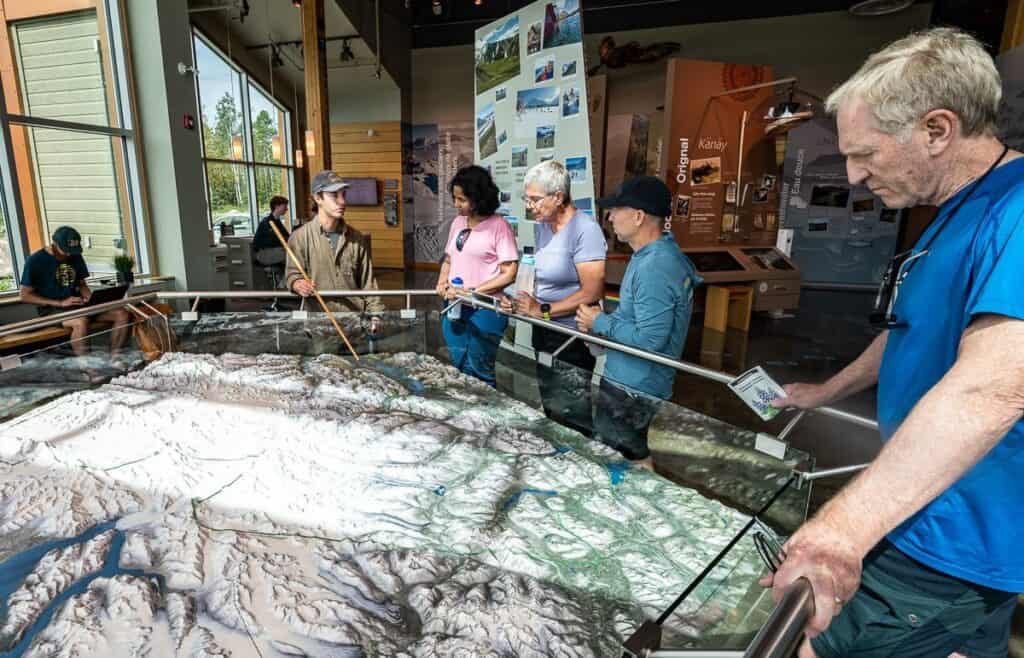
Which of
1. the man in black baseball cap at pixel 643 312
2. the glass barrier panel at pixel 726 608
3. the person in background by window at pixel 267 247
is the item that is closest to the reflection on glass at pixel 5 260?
the person in background by window at pixel 267 247

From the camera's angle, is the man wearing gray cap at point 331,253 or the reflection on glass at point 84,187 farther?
the reflection on glass at point 84,187

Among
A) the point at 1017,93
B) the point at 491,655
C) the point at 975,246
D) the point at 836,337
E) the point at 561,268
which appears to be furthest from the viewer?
the point at 836,337

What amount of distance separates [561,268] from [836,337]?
16.5ft

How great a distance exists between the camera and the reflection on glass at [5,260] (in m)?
4.79

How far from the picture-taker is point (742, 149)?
283 inches

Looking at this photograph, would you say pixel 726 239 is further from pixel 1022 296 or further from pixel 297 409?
pixel 1022 296

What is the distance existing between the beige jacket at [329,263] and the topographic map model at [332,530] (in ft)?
2.77

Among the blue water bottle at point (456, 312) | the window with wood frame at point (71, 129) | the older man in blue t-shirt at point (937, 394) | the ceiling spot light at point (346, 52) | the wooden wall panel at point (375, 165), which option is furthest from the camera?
the wooden wall panel at point (375, 165)

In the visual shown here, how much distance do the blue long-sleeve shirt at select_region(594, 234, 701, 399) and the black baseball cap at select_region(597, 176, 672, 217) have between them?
0.38ft

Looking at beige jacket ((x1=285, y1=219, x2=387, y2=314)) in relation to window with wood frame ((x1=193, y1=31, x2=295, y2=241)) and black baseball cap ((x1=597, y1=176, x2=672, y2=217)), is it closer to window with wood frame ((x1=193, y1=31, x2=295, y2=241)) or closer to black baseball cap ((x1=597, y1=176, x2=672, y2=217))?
black baseball cap ((x1=597, y1=176, x2=672, y2=217))

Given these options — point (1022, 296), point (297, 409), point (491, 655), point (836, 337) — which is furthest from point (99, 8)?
point (836, 337)

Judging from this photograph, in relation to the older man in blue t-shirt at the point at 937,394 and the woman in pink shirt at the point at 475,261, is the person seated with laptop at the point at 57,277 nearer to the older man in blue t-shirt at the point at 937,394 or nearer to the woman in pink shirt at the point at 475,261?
the woman in pink shirt at the point at 475,261

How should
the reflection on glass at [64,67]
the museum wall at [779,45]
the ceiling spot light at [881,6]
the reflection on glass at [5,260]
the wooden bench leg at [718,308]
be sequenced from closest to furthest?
1. the reflection on glass at [5,260]
2. the reflection on glass at [64,67]
3. the wooden bench leg at [718,308]
4. the ceiling spot light at [881,6]
5. the museum wall at [779,45]

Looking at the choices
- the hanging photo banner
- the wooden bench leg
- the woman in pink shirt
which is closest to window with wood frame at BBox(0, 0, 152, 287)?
the hanging photo banner
